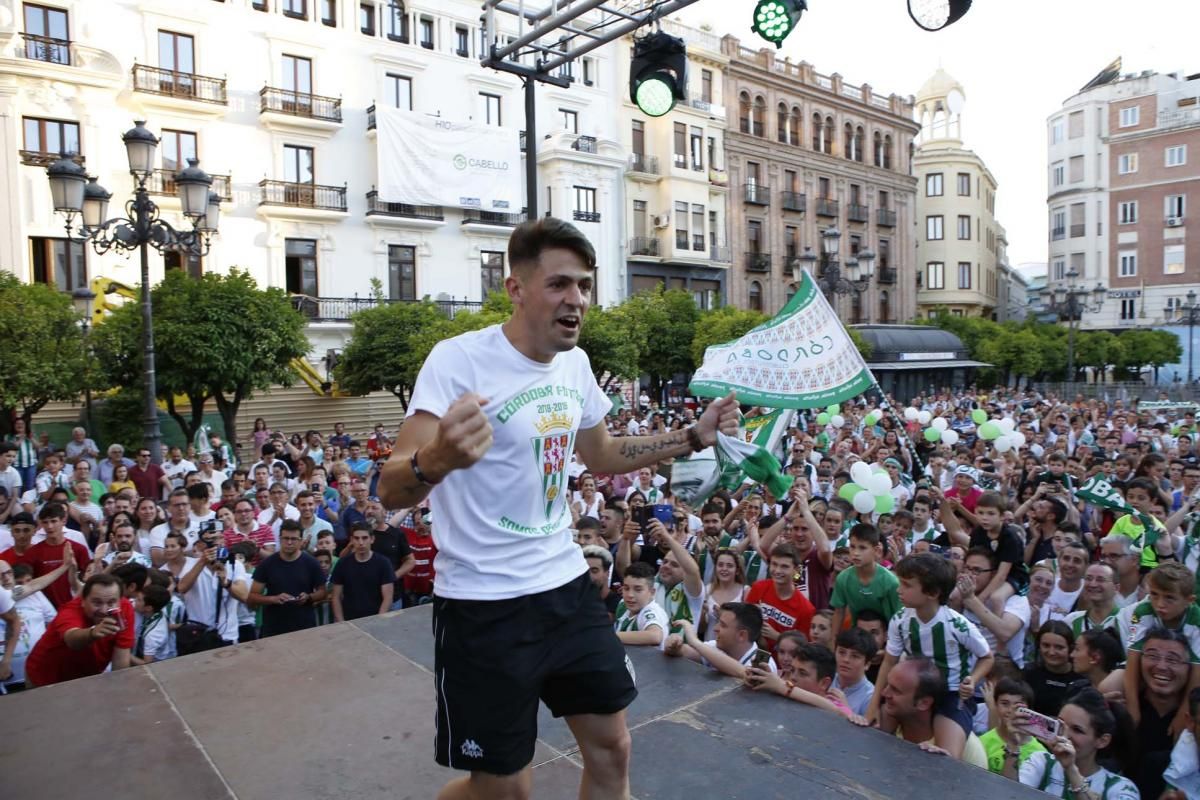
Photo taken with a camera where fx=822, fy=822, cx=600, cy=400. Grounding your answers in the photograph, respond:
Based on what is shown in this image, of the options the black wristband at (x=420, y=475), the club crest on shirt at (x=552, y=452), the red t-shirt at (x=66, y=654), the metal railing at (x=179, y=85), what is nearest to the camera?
the black wristband at (x=420, y=475)

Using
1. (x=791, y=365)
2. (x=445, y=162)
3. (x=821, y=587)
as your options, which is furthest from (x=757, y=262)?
(x=791, y=365)

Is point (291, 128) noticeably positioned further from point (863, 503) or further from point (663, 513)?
point (863, 503)

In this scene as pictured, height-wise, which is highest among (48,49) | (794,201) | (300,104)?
(48,49)

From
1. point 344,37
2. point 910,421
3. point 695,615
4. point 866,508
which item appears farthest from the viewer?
point 344,37

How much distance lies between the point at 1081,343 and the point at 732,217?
63.9 ft

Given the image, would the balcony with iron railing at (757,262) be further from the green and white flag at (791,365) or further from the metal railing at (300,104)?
the green and white flag at (791,365)

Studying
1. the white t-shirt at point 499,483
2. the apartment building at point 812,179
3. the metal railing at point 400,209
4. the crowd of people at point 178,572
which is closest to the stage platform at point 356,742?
the crowd of people at point 178,572

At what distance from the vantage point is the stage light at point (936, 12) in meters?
5.17

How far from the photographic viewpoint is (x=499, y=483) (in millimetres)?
2312

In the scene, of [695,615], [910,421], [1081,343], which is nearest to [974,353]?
[1081,343]

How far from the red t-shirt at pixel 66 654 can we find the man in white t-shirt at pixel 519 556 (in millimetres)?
3316

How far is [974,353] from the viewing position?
4103cm

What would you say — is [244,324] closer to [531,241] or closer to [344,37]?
[344,37]

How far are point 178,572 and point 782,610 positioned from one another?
182 inches
